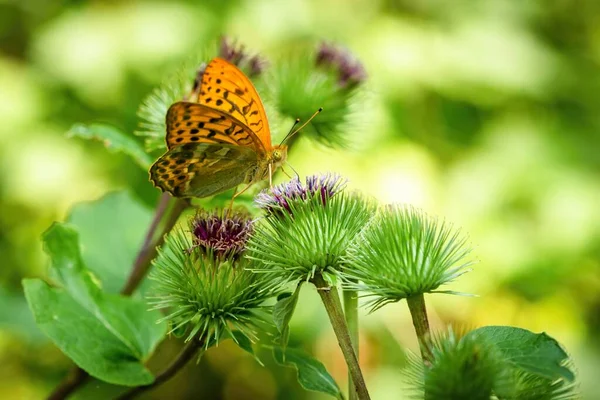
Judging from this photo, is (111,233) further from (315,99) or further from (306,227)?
(306,227)

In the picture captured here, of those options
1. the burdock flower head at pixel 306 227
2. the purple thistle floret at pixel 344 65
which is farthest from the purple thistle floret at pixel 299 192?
the purple thistle floret at pixel 344 65

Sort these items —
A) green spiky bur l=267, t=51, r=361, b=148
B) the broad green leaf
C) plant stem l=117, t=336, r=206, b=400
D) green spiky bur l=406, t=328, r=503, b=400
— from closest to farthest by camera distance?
green spiky bur l=406, t=328, r=503, b=400 → plant stem l=117, t=336, r=206, b=400 → green spiky bur l=267, t=51, r=361, b=148 → the broad green leaf

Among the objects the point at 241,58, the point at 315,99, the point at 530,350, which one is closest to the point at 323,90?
the point at 315,99

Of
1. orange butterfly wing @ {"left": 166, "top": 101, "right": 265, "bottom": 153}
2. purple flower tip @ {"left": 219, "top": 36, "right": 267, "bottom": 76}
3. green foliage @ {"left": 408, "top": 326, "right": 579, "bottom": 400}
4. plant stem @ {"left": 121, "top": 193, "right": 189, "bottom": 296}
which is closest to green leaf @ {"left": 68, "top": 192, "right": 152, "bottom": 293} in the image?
plant stem @ {"left": 121, "top": 193, "right": 189, "bottom": 296}

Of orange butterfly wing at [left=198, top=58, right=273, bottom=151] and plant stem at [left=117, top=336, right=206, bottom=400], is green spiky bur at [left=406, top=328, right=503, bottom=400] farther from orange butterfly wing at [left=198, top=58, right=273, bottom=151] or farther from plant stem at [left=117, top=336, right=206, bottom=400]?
orange butterfly wing at [left=198, top=58, right=273, bottom=151]

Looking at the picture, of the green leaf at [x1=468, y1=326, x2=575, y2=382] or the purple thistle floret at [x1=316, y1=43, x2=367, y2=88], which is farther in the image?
the purple thistle floret at [x1=316, y1=43, x2=367, y2=88]

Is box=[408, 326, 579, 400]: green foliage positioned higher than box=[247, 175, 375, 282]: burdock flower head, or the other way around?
box=[247, 175, 375, 282]: burdock flower head

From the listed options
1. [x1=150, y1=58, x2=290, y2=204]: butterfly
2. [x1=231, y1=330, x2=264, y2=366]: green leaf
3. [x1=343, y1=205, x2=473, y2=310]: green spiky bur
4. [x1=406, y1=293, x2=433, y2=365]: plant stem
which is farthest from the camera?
[x1=150, y1=58, x2=290, y2=204]: butterfly
